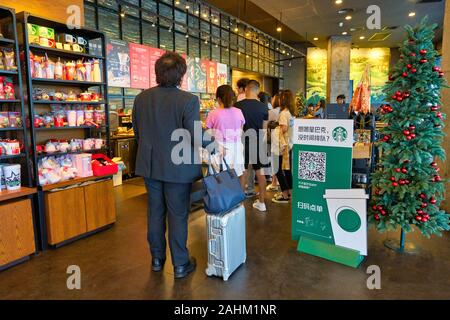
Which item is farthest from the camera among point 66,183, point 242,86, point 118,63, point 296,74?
point 296,74

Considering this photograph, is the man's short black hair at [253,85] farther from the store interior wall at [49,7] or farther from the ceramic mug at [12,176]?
the ceramic mug at [12,176]

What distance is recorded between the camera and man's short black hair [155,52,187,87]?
2418mm

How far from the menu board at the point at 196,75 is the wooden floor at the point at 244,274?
5911mm

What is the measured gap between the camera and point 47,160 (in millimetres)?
3270

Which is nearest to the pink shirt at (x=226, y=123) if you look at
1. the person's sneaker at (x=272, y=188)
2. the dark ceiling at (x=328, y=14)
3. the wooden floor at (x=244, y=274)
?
the wooden floor at (x=244, y=274)

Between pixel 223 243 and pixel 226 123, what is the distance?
1.69 meters

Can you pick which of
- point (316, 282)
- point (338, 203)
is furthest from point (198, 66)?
point (316, 282)

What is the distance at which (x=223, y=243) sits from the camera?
2479mm

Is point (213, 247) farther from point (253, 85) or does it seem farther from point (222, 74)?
point (222, 74)

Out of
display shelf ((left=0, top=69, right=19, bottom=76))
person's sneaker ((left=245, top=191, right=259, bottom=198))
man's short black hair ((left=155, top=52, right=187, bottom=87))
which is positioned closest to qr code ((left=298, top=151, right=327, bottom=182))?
man's short black hair ((left=155, top=52, right=187, bottom=87))

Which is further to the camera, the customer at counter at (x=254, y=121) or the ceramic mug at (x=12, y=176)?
the customer at counter at (x=254, y=121)

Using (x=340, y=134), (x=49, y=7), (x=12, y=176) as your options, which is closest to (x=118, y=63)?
(x=49, y=7)

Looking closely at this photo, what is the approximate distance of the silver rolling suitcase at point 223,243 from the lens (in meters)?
2.47

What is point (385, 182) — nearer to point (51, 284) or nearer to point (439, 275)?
point (439, 275)
